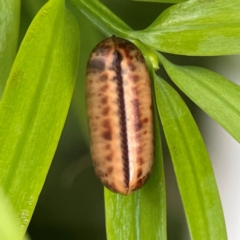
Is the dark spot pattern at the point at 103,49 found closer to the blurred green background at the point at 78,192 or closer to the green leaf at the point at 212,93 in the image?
the green leaf at the point at 212,93

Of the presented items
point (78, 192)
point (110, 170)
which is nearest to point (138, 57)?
point (110, 170)

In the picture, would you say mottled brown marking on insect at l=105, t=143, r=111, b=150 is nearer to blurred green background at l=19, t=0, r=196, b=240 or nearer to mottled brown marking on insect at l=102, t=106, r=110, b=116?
mottled brown marking on insect at l=102, t=106, r=110, b=116

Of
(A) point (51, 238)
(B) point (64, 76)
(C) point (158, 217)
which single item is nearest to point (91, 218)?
(A) point (51, 238)

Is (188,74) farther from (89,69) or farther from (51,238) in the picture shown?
(51,238)

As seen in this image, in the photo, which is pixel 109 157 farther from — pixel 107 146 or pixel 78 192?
pixel 78 192

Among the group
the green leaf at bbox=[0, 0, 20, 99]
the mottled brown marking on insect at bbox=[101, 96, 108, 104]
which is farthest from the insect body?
the green leaf at bbox=[0, 0, 20, 99]

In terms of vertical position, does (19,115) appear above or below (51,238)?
above

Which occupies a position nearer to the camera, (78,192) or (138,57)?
(138,57)
